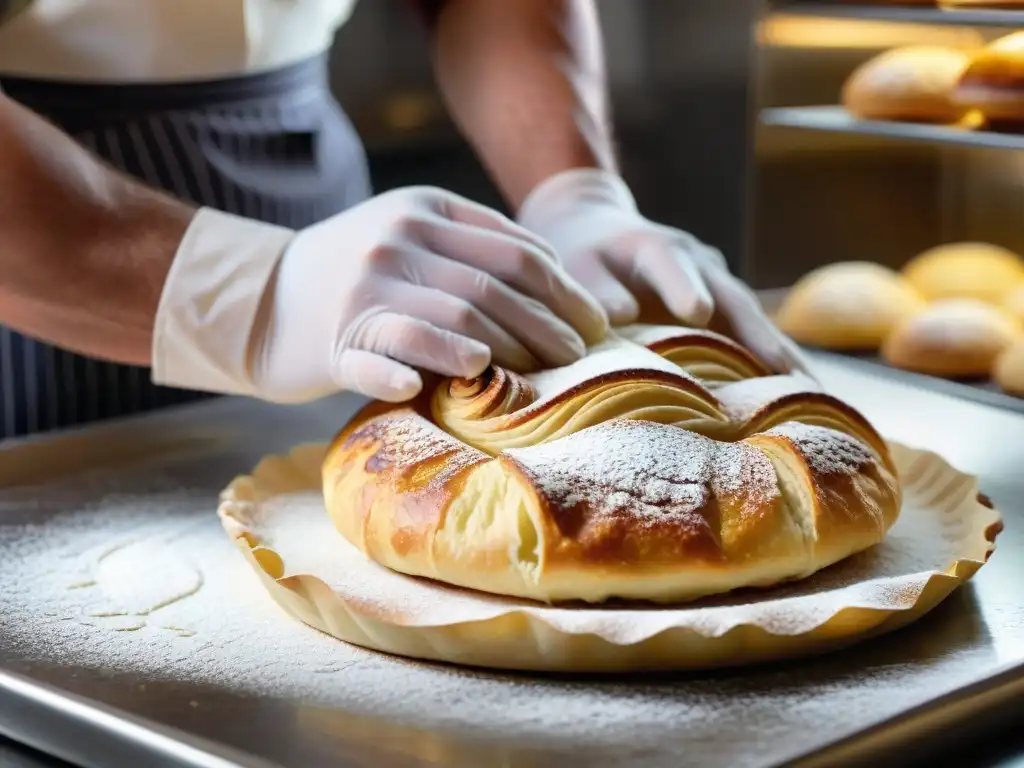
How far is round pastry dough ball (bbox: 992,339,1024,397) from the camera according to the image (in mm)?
1787

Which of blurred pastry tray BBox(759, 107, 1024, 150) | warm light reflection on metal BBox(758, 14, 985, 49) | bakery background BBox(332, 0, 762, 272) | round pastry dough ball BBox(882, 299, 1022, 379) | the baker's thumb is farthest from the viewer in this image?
bakery background BBox(332, 0, 762, 272)

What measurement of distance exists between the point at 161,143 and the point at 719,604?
97cm

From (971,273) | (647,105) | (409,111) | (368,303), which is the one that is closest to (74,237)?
(368,303)

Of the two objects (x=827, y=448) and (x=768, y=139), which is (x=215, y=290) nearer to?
(x=827, y=448)

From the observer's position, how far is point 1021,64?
184 centimetres

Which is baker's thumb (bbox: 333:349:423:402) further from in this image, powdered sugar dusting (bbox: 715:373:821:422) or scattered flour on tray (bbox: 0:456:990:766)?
powdered sugar dusting (bbox: 715:373:821:422)

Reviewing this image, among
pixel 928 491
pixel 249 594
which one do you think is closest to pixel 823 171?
pixel 928 491

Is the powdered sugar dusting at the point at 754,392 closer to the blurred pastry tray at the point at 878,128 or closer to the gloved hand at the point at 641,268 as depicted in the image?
the gloved hand at the point at 641,268

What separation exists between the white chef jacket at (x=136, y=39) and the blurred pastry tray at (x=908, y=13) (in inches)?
30.4

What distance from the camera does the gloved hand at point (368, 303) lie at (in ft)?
4.23

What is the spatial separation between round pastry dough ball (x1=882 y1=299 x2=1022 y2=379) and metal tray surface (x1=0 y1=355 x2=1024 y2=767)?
2.39 feet

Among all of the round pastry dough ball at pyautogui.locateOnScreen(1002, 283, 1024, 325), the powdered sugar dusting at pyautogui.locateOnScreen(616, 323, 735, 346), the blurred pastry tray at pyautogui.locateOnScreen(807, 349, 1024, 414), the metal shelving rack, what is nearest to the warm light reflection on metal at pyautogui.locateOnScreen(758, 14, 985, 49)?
the metal shelving rack

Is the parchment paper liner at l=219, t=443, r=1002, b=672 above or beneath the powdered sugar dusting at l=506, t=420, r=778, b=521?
beneath

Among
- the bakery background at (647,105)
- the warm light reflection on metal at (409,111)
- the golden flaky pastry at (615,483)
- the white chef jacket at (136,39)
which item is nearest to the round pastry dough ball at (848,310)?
the golden flaky pastry at (615,483)
